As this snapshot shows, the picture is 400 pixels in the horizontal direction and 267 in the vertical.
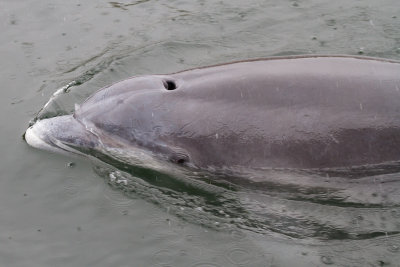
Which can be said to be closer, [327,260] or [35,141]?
[327,260]

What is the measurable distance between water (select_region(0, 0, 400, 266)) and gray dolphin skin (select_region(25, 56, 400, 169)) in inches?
13.5

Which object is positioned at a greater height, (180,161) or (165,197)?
(180,161)

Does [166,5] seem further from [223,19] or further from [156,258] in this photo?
[156,258]

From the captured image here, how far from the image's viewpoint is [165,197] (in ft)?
20.4

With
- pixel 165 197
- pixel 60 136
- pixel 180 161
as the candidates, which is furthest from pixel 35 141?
pixel 180 161

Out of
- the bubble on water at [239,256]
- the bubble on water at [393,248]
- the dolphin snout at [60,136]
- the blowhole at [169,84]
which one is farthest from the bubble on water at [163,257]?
the bubble on water at [393,248]

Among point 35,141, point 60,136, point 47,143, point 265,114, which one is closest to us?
point 265,114

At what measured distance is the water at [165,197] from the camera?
5.61 m

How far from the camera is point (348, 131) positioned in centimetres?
568

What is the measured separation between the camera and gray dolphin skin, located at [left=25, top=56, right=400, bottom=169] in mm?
5684

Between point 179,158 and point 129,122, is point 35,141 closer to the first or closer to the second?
point 129,122

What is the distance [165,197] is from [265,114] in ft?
4.14

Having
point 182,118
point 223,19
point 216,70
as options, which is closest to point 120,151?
point 182,118

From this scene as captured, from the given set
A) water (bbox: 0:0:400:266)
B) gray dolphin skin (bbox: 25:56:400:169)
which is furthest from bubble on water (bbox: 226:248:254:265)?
gray dolphin skin (bbox: 25:56:400:169)
